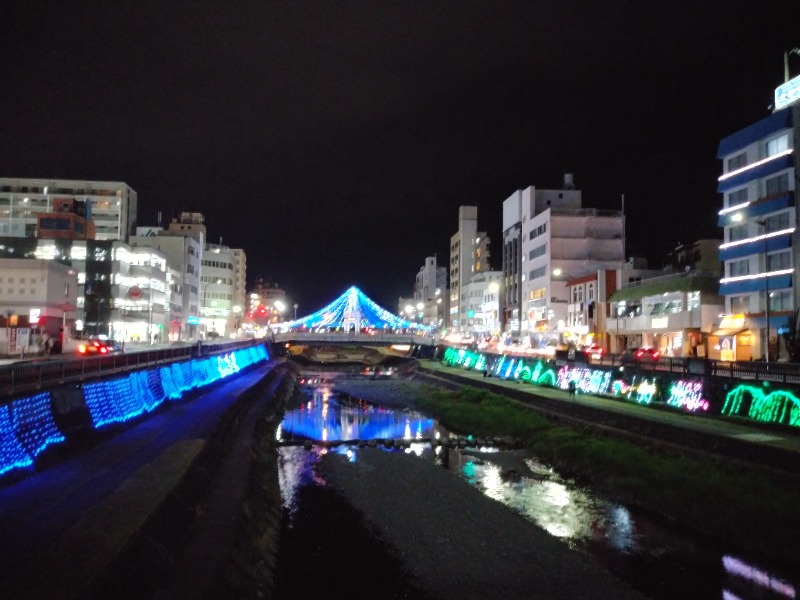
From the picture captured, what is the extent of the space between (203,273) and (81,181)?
1014 inches

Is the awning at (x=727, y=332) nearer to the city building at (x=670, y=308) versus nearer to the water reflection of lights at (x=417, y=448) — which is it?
the city building at (x=670, y=308)

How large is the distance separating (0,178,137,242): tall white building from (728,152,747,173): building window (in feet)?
281

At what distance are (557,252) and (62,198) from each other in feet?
235

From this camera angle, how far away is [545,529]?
16.1 meters

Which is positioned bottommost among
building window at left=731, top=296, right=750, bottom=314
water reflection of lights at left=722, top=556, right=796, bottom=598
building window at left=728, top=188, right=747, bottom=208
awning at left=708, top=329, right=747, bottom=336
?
water reflection of lights at left=722, top=556, right=796, bottom=598

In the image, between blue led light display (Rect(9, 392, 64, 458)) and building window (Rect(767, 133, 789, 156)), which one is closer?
blue led light display (Rect(9, 392, 64, 458))

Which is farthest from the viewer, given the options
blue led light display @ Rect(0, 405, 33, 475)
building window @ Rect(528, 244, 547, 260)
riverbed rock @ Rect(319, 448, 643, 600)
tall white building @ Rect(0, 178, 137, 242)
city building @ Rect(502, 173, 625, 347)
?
tall white building @ Rect(0, 178, 137, 242)

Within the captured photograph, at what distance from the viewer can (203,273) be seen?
124m

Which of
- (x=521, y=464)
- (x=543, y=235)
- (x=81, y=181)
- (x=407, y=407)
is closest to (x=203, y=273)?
(x=81, y=181)

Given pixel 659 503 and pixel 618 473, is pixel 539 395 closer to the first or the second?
pixel 618 473

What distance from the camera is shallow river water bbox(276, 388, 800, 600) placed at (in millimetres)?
12859

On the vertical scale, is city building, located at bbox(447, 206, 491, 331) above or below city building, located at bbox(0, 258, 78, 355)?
above

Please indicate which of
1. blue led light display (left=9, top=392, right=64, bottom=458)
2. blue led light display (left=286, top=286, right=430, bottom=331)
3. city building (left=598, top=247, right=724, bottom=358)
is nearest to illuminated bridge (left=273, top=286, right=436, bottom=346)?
blue led light display (left=286, top=286, right=430, bottom=331)

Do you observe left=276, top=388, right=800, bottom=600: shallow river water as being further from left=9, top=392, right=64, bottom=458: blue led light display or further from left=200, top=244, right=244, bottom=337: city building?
left=200, top=244, right=244, bottom=337: city building
